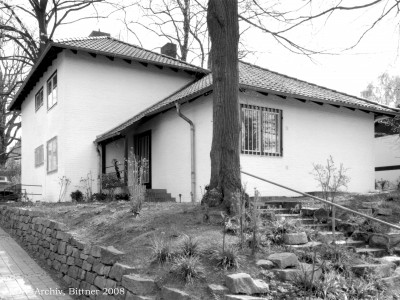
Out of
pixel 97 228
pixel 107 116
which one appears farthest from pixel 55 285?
pixel 107 116

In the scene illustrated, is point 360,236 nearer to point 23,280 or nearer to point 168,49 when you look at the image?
point 23,280

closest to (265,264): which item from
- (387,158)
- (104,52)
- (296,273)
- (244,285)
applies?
(296,273)

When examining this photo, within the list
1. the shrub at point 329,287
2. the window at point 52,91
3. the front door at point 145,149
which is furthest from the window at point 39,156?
the shrub at point 329,287

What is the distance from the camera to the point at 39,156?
18.9 meters

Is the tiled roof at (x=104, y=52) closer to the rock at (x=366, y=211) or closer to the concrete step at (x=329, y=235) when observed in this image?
the rock at (x=366, y=211)

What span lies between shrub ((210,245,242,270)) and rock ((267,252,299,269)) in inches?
17.0

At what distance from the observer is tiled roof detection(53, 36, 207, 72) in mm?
15248

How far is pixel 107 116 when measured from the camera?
626 inches

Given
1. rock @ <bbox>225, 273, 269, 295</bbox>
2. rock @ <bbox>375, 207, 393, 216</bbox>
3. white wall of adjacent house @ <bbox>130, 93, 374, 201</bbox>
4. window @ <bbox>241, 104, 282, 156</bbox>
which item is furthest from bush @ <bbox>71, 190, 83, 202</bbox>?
rock @ <bbox>225, 273, 269, 295</bbox>

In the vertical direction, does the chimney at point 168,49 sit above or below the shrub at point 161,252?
above

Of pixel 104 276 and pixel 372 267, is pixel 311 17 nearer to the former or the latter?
pixel 372 267

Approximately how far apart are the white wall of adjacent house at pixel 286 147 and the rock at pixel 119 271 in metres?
6.01

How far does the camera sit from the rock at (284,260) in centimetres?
540

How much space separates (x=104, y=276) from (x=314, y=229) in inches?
136
